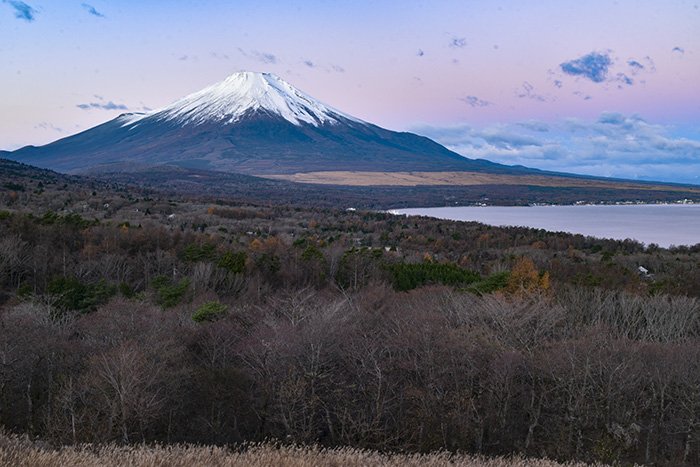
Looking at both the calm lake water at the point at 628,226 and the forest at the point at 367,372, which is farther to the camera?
the calm lake water at the point at 628,226

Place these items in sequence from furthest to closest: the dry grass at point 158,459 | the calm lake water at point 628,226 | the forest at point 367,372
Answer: the calm lake water at point 628,226 < the forest at point 367,372 < the dry grass at point 158,459

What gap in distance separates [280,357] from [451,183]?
17509 centimetres

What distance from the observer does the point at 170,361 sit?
18578mm

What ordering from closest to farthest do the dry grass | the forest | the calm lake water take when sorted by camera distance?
1. the dry grass
2. the forest
3. the calm lake water

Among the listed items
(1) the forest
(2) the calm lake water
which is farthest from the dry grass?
(2) the calm lake water

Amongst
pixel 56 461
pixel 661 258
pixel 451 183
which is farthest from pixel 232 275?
pixel 451 183

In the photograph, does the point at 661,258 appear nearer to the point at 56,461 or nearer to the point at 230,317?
the point at 230,317

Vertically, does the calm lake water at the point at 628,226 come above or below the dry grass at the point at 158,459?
below

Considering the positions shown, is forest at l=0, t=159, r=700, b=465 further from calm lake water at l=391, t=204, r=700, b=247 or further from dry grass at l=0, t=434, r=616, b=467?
calm lake water at l=391, t=204, r=700, b=247

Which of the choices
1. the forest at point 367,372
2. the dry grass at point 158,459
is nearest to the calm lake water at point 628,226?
the forest at point 367,372

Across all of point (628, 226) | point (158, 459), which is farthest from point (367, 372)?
point (628, 226)

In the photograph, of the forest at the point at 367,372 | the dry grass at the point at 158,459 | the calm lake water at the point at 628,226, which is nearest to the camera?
the dry grass at the point at 158,459

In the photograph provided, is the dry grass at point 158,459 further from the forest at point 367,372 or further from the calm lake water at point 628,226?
the calm lake water at point 628,226

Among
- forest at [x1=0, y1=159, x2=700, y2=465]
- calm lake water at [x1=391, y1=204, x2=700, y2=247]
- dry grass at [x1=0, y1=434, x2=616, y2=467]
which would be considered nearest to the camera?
dry grass at [x1=0, y1=434, x2=616, y2=467]
